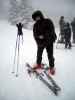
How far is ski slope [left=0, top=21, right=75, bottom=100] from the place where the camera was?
202 cm

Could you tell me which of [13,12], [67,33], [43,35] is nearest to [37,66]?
[43,35]

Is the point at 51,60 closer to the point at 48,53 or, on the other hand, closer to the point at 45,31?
the point at 48,53

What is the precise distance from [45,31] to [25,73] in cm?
37

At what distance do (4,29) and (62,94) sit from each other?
0.70 m

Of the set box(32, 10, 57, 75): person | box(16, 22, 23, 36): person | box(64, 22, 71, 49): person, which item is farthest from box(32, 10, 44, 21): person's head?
box(64, 22, 71, 49): person

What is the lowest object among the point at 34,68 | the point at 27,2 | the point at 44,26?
the point at 34,68

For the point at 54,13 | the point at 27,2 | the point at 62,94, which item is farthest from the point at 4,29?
the point at 62,94

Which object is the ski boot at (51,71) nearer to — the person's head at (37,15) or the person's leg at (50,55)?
the person's leg at (50,55)

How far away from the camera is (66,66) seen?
2098 millimetres

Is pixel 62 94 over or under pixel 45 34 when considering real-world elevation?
under

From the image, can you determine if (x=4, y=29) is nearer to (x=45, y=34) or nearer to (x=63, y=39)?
(x=45, y=34)

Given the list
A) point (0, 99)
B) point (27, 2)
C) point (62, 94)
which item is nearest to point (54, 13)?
point (27, 2)

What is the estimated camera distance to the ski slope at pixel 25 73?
2016 millimetres

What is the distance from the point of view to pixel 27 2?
81.3 inches
